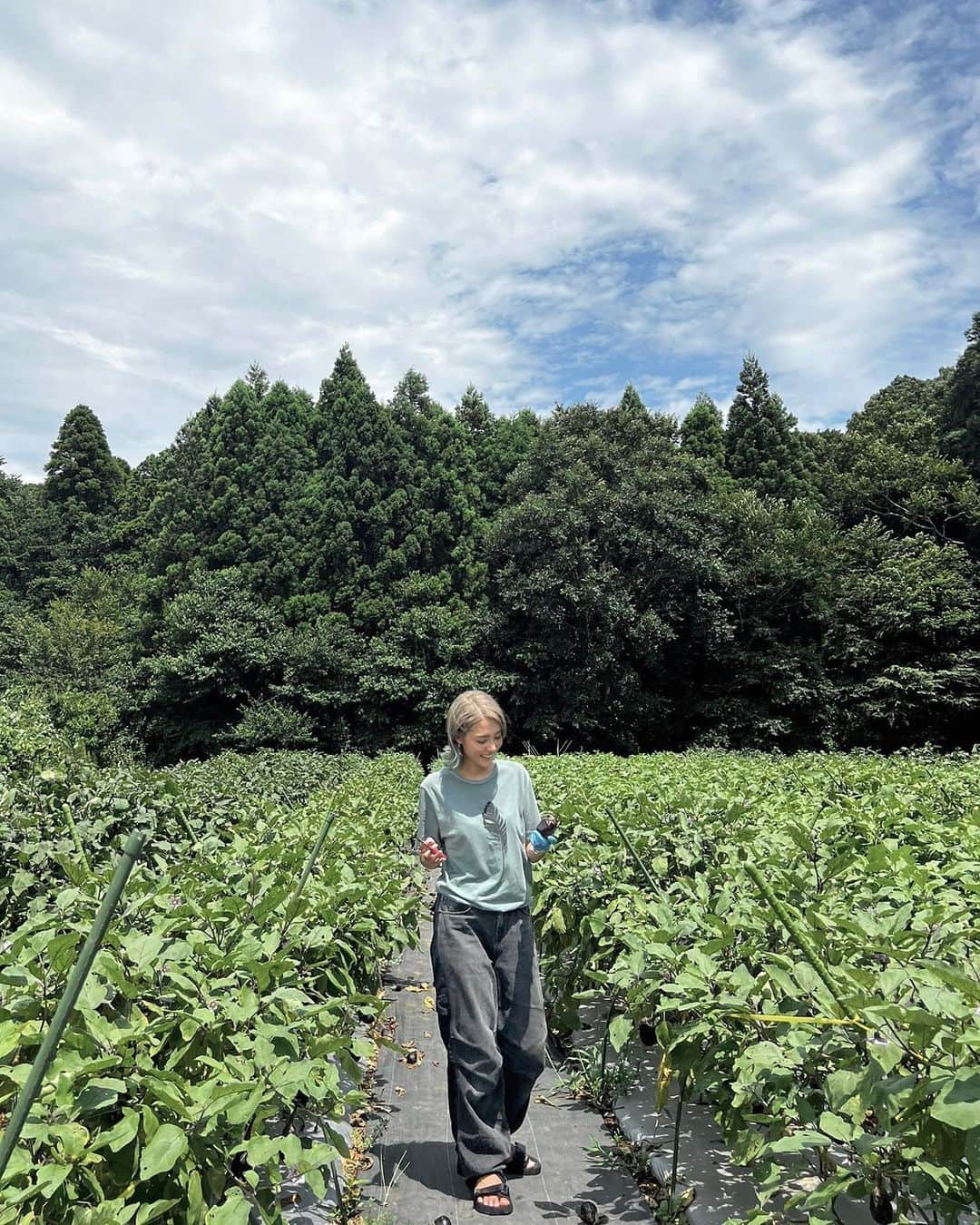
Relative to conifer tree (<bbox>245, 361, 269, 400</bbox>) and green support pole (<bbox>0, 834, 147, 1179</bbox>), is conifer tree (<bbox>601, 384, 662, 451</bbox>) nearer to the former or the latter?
conifer tree (<bbox>245, 361, 269, 400</bbox>)

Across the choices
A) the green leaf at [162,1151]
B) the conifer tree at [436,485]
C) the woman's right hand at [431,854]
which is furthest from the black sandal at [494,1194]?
the conifer tree at [436,485]

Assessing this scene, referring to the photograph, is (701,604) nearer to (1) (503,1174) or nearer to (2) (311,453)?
(2) (311,453)

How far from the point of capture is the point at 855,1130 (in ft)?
4.31

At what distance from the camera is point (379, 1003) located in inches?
84.7

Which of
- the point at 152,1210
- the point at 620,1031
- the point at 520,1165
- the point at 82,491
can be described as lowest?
the point at 520,1165

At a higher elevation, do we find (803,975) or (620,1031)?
(803,975)

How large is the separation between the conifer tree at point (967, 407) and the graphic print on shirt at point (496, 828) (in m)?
19.4

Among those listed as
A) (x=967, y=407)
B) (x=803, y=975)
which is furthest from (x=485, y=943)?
(x=967, y=407)

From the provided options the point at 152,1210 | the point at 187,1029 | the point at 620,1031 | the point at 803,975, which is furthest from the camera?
the point at 620,1031

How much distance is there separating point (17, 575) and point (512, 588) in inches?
833

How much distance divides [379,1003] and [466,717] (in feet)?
2.79

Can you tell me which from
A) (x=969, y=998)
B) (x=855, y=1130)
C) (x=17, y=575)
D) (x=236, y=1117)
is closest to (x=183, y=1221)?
(x=236, y=1117)

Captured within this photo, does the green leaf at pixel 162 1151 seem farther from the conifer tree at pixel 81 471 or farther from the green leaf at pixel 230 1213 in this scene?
the conifer tree at pixel 81 471

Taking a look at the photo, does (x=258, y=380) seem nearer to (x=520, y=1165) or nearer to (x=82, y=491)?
(x=82, y=491)
